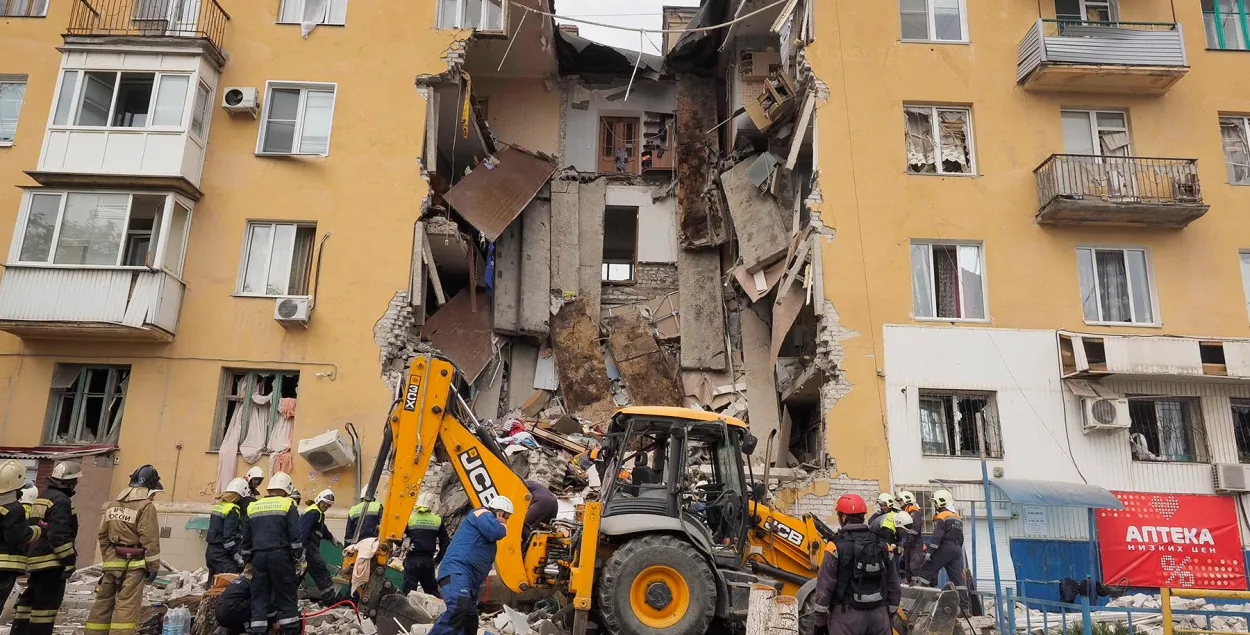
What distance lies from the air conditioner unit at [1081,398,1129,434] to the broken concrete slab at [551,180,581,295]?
967cm

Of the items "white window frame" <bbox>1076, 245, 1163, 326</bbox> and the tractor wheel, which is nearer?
the tractor wheel

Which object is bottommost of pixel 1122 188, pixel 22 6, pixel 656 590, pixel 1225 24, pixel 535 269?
pixel 656 590

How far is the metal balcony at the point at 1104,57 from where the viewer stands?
13.4 m

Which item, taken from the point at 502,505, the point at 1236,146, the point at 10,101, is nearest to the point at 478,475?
the point at 502,505

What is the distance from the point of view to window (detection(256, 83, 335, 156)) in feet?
46.4

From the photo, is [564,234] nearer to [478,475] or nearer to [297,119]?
[297,119]

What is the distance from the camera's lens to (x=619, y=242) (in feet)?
63.5

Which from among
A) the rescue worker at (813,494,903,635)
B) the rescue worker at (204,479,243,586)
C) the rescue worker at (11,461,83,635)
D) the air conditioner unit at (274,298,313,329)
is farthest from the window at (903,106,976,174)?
the rescue worker at (11,461,83,635)

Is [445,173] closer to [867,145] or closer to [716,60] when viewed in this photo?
[716,60]

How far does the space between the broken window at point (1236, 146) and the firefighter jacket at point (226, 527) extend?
1635cm

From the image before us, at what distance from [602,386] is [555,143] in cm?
613

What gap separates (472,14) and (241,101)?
4.48 metres

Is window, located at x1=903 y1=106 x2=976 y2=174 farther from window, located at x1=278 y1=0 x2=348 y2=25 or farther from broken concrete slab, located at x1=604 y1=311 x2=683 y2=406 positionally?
window, located at x1=278 y1=0 x2=348 y2=25

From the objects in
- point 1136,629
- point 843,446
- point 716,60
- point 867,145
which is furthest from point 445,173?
point 1136,629
